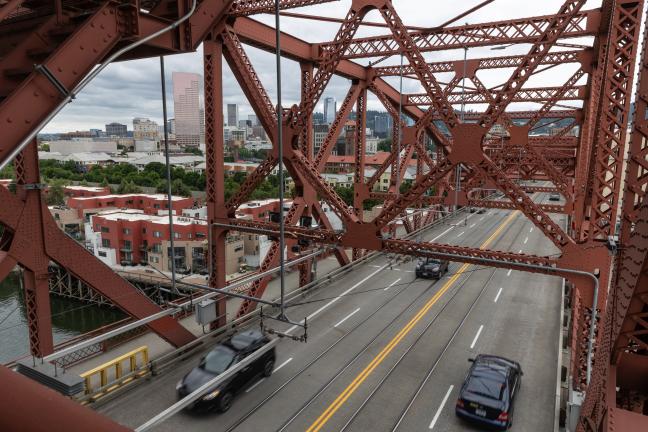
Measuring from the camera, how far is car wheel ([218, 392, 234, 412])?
11377 millimetres

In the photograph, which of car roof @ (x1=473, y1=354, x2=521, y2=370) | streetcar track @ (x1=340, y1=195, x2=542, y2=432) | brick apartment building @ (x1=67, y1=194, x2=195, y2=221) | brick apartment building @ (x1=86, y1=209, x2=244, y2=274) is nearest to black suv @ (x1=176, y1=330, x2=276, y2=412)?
streetcar track @ (x1=340, y1=195, x2=542, y2=432)

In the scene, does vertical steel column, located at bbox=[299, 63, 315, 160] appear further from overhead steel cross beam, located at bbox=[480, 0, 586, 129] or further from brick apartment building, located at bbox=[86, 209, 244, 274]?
brick apartment building, located at bbox=[86, 209, 244, 274]

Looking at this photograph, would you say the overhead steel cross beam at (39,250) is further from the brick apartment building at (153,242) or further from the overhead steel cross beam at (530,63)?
the brick apartment building at (153,242)

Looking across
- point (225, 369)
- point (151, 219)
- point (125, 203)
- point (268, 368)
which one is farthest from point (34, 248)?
point (125, 203)

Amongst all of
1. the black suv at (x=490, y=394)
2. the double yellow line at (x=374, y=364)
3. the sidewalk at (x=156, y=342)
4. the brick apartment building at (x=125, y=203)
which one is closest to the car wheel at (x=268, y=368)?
the double yellow line at (x=374, y=364)

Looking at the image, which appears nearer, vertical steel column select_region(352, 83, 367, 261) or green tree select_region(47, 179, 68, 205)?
vertical steel column select_region(352, 83, 367, 261)

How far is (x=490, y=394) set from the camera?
11438 millimetres

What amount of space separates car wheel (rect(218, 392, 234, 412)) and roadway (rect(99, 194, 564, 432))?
205mm

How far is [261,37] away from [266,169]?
5.14m

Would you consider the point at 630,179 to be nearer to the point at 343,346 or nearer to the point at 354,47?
the point at 343,346

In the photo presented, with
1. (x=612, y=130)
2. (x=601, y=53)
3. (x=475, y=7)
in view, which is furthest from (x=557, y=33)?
(x=601, y=53)

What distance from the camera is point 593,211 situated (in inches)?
412

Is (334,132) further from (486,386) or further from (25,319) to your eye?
(25,319)

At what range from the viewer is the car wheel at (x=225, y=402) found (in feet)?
37.3
